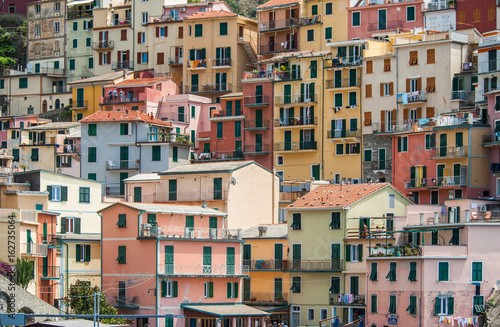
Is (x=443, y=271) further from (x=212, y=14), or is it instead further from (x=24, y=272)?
(x=212, y=14)

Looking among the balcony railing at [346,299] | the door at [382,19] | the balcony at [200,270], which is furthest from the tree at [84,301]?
the door at [382,19]

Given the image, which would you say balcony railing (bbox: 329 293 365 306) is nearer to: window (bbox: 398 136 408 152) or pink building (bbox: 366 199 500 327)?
pink building (bbox: 366 199 500 327)

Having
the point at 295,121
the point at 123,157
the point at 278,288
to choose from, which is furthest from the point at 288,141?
the point at 278,288

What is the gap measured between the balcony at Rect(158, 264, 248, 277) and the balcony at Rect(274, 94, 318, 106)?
80.9ft

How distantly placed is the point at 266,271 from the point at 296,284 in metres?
2.56

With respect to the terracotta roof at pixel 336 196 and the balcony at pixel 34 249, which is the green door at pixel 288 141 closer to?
the terracotta roof at pixel 336 196

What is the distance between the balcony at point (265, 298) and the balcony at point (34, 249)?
1538cm

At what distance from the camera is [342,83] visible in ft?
328

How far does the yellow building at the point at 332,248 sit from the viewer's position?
80.8m

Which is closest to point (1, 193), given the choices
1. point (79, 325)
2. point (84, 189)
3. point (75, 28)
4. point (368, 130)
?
point (84, 189)

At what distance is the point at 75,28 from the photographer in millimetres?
129625

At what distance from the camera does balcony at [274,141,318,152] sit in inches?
3970

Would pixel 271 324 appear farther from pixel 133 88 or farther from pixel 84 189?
pixel 133 88

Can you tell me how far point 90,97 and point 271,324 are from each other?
44.0m
